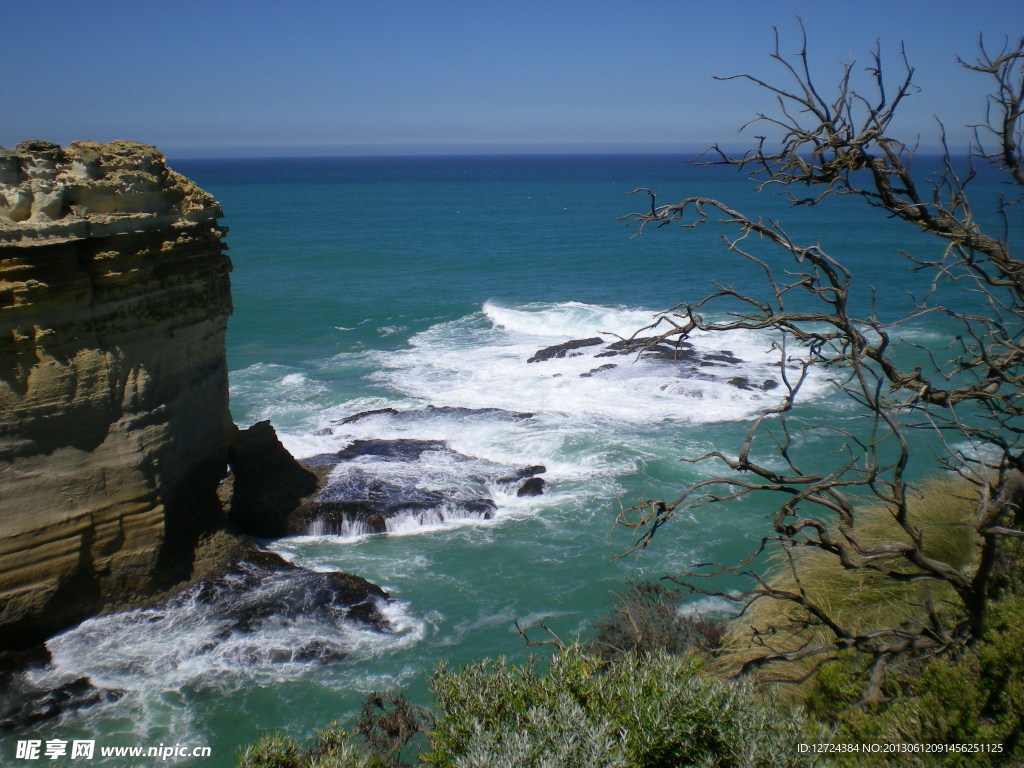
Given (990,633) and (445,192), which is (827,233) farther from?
(445,192)

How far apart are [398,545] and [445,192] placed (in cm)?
9512

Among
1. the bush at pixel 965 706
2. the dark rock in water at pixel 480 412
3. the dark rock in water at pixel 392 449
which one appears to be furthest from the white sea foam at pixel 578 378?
the bush at pixel 965 706

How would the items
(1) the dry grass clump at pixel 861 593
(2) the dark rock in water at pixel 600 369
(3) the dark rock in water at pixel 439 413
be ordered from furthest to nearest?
(2) the dark rock in water at pixel 600 369
(3) the dark rock in water at pixel 439 413
(1) the dry grass clump at pixel 861 593

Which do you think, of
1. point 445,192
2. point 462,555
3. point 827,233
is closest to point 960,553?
point 462,555

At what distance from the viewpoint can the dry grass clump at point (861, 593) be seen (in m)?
6.86

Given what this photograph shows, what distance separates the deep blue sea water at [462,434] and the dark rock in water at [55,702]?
17 cm

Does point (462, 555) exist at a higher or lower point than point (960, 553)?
lower

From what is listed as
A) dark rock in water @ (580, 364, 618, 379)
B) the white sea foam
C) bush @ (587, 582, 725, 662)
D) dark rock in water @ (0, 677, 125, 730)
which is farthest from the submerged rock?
dark rock in water @ (580, 364, 618, 379)

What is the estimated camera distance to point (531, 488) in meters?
15.1

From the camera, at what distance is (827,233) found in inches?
2041

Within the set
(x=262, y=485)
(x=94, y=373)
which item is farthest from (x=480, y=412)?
(x=94, y=373)

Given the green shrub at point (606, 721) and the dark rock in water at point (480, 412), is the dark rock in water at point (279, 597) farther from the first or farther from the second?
the dark rock in water at point (480, 412)

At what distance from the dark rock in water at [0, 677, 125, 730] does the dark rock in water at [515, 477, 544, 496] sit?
746 cm

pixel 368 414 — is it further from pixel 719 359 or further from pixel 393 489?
pixel 719 359
